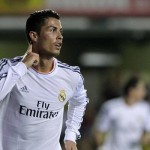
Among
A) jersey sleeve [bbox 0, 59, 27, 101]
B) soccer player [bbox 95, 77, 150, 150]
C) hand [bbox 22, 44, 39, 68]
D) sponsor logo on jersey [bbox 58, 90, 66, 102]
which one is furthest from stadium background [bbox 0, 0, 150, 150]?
jersey sleeve [bbox 0, 59, 27, 101]

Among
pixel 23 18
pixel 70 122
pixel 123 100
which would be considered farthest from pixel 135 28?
pixel 70 122

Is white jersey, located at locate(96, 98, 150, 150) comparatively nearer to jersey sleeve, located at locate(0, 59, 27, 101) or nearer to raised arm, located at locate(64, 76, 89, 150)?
raised arm, located at locate(64, 76, 89, 150)

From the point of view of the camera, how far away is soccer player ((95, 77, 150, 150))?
11.8 meters

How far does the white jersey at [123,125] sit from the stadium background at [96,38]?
130 inches

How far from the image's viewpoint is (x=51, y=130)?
7.42 meters

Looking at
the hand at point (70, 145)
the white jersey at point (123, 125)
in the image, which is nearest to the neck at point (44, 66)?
the hand at point (70, 145)

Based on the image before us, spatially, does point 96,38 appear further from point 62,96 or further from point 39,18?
point 39,18

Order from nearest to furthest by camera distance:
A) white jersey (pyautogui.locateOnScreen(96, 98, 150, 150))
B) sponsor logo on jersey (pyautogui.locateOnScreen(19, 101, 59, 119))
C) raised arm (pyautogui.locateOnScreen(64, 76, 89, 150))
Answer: sponsor logo on jersey (pyautogui.locateOnScreen(19, 101, 59, 119))
raised arm (pyautogui.locateOnScreen(64, 76, 89, 150))
white jersey (pyautogui.locateOnScreen(96, 98, 150, 150))

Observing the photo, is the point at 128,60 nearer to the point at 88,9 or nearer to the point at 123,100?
the point at 88,9

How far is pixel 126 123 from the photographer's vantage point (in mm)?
11867

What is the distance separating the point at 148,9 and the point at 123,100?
757 centimetres

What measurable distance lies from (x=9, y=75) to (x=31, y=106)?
0.38 meters

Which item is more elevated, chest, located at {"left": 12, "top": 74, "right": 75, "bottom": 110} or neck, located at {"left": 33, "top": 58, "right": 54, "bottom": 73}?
neck, located at {"left": 33, "top": 58, "right": 54, "bottom": 73}

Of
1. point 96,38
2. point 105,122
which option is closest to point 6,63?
point 105,122
